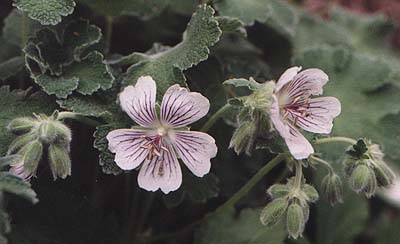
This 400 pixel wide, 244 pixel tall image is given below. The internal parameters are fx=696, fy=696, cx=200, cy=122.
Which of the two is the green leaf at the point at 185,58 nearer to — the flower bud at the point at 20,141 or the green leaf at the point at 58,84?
the green leaf at the point at 58,84

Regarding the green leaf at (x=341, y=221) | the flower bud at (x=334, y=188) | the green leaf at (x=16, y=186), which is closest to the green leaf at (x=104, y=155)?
the green leaf at (x=16, y=186)

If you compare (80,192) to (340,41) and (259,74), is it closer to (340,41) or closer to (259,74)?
(259,74)

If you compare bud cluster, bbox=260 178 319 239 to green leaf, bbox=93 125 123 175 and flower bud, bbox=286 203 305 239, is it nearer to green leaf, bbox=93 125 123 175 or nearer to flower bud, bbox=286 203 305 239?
flower bud, bbox=286 203 305 239

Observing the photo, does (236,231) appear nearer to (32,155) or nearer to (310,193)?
(310,193)

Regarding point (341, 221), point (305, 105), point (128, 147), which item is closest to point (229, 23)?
point (305, 105)

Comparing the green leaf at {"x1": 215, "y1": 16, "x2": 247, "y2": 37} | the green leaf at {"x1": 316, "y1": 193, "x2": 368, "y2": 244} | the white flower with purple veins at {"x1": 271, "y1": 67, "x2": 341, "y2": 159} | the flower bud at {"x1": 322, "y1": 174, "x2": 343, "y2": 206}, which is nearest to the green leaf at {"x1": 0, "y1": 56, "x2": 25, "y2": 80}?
the green leaf at {"x1": 215, "y1": 16, "x2": 247, "y2": 37}

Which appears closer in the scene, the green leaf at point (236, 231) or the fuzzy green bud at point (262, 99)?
the fuzzy green bud at point (262, 99)
